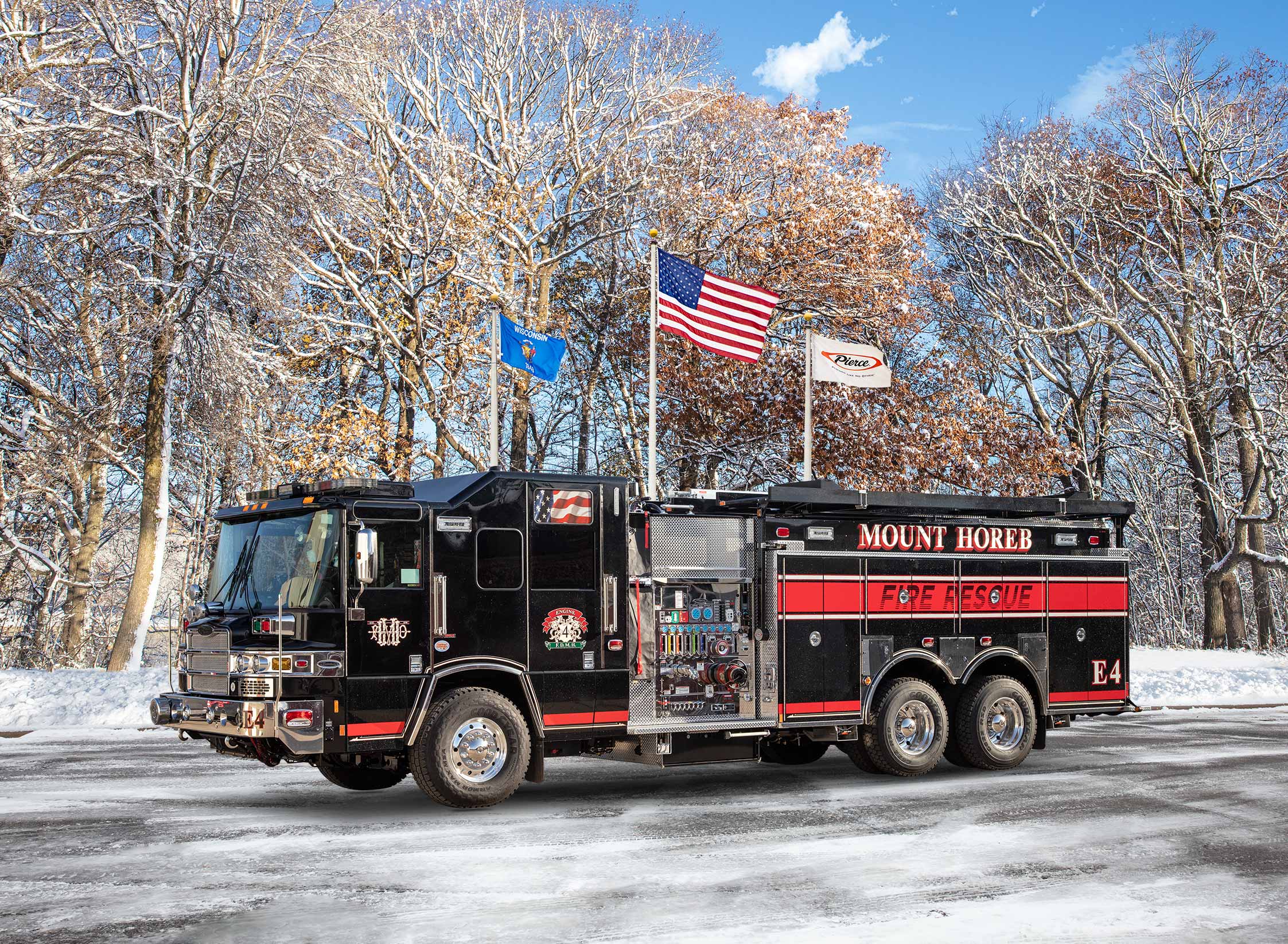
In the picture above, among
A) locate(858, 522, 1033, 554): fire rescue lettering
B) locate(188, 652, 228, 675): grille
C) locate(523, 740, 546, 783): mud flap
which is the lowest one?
locate(523, 740, 546, 783): mud flap

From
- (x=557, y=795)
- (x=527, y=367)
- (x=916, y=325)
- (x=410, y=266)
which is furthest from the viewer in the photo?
(x=916, y=325)

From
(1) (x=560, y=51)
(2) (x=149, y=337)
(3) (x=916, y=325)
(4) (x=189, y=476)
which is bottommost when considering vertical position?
(4) (x=189, y=476)

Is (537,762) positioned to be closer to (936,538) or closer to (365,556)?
(365,556)

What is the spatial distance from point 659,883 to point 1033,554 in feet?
24.6

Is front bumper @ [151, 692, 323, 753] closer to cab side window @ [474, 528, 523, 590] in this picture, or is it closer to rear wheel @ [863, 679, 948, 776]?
cab side window @ [474, 528, 523, 590]

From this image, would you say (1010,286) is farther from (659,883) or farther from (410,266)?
(659,883)

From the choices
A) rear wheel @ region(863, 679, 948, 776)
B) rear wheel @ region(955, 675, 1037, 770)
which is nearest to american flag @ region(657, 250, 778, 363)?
rear wheel @ region(955, 675, 1037, 770)

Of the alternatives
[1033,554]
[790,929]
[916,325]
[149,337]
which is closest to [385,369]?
[149,337]

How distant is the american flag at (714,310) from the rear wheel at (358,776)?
33.7 feet

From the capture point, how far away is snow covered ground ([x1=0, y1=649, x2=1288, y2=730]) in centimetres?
1791

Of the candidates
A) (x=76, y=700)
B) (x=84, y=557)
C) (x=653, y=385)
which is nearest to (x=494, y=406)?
(x=653, y=385)

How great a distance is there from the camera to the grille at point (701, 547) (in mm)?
11891

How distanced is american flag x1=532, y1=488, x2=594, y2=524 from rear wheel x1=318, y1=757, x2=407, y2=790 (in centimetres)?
269

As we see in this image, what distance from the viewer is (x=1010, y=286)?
37.1 meters
